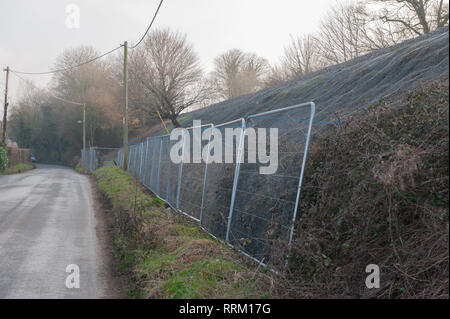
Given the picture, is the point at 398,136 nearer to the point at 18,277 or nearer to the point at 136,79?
the point at 18,277

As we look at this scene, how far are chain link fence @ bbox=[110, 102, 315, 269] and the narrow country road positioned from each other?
6.53ft

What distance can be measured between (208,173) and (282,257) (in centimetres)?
390

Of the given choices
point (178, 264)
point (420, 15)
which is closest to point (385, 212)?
point (178, 264)

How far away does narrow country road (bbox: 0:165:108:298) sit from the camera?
5234 mm

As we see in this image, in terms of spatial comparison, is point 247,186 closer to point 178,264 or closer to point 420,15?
point 178,264

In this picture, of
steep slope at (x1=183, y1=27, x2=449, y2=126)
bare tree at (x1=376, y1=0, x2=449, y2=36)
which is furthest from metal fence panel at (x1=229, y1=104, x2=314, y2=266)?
bare tree at (x1=376, y1=0, x2=449, y2=36)

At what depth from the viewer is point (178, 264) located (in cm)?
529

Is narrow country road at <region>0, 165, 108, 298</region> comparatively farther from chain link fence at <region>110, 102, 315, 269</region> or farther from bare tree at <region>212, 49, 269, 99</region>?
bare tree at <region>212, 49, 269, 99</region>

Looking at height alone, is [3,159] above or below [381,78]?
below

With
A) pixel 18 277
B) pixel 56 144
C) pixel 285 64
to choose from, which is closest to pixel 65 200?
pixel 18 277

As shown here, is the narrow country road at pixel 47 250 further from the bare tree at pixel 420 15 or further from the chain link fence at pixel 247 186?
the bare tree at pixel 420 15

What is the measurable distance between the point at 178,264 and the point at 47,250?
3.08 meters

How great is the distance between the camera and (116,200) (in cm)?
1272
